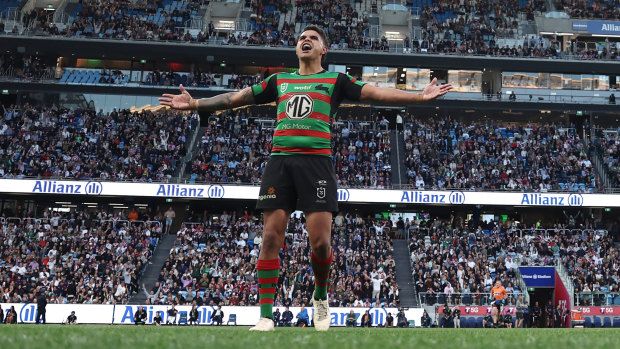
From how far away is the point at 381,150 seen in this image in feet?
147

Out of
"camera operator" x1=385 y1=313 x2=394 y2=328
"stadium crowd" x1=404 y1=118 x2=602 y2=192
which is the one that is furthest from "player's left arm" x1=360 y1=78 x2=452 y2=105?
"stadium crowd" x1=404 y1=118 x2=602 y2=192

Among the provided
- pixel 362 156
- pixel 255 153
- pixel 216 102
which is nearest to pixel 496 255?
pixel 362 156

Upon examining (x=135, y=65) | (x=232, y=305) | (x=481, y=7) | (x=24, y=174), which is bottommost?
(x=232, y=305)

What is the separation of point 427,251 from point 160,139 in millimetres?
17848

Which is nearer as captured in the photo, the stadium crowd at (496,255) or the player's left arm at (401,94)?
the player's left arm at (401,94)

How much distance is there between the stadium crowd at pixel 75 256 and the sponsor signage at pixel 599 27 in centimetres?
3305

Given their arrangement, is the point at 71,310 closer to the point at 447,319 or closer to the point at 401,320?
the point at 401,320

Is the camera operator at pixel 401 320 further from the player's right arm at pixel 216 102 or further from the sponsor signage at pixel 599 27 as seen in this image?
the sponsor signage at pixel 599 27

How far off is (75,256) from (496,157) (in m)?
24.8

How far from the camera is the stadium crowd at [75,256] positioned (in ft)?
106

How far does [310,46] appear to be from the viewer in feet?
25.1

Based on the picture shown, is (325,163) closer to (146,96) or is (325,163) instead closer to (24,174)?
(24,174)

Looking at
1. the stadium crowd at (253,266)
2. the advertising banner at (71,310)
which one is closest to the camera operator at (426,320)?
the stadium crowd at (253,266)

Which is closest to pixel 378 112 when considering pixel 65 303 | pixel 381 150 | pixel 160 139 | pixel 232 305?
pixel 381 150
